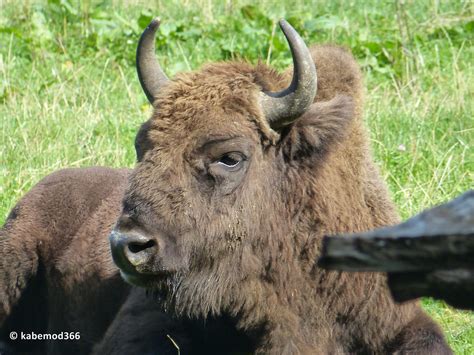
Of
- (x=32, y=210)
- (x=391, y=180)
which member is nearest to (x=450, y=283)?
(x=32, y=210)

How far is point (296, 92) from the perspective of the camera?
5.16 metres

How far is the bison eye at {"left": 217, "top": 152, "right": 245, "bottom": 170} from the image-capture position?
5.05 meters

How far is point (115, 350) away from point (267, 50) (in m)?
6.04

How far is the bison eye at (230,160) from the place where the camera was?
5.05 meters

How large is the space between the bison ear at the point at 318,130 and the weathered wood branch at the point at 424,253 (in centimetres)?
296

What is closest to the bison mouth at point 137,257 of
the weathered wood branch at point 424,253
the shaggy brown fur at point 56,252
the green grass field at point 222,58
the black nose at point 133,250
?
the black nose at point 133,250

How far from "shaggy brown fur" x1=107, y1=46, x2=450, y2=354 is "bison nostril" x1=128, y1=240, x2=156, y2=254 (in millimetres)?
240

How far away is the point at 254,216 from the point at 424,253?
9.77 ft

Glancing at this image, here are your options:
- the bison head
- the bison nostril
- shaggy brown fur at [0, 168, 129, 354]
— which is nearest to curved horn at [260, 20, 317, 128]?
the bison head

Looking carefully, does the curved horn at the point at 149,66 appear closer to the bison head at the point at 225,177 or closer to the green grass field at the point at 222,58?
the bison head at the point at 225,177

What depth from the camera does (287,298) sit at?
17.0ft

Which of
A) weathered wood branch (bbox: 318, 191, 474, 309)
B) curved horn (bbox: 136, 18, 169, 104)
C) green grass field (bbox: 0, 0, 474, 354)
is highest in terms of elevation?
weathered wood branch (bbox: 318, 191, 474, 309)

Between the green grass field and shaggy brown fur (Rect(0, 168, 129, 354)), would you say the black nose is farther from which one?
the green grass field

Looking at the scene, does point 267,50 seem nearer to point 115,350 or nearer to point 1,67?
point 1,67
